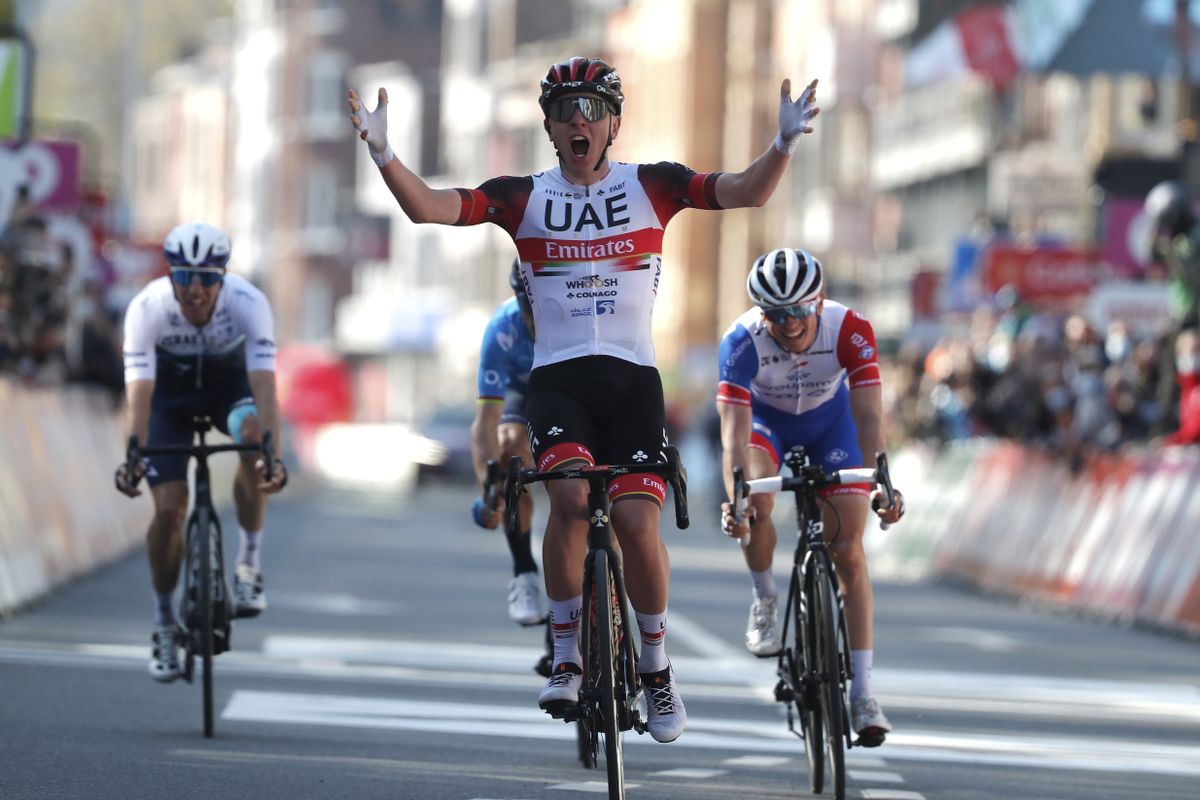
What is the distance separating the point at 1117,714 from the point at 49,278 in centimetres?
1211

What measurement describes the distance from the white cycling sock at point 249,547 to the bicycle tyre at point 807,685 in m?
3.04

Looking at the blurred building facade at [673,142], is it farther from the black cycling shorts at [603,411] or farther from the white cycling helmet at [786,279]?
the black cycling shorts at [603,411]

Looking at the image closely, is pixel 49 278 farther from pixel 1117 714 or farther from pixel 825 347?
pixel 825 347

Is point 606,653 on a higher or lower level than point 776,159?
lower

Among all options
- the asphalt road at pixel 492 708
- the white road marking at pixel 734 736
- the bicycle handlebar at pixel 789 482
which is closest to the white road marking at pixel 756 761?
the asphalt road at pixel 492 708

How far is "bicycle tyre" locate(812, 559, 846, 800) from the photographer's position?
10312 mm

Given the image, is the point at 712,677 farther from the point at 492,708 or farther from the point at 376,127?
the point at 376,127

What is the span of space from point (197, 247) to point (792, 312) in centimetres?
281

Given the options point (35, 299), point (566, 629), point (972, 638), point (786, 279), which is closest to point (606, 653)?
point (566, 629)

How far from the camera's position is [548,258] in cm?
995

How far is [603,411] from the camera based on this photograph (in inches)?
387

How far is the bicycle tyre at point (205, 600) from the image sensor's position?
12312 millimetres

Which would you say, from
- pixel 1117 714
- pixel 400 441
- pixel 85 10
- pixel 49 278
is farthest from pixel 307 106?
pixel 1117 714

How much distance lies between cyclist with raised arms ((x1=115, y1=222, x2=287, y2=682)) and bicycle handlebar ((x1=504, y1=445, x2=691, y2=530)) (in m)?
3.23
